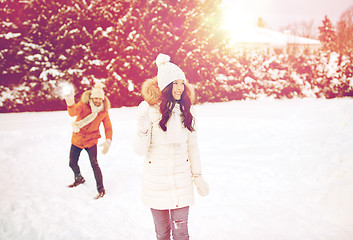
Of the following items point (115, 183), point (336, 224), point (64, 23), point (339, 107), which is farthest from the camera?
point (64, 23)

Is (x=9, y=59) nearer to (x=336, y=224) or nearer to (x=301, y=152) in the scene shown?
(x=301, y=152)

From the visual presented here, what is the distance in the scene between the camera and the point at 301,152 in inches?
246

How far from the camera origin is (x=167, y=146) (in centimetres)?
247

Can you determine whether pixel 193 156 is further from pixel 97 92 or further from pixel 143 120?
pixel 97 92

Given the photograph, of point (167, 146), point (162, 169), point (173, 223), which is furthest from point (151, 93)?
point (173, 223)

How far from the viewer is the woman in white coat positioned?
7.96ft

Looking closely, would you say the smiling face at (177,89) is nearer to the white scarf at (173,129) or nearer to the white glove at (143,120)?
the white scarf at (173,129)

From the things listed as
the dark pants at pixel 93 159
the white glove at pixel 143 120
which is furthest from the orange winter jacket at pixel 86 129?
the white glove at pixel 143 120

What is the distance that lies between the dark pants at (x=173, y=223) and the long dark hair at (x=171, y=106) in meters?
0.84

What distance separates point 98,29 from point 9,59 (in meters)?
4.66

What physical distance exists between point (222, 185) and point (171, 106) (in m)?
3.34

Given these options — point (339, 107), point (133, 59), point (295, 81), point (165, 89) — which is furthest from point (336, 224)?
point (295, 81)

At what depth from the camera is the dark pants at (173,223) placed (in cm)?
254

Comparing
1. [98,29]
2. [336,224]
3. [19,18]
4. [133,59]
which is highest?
[19,18]
